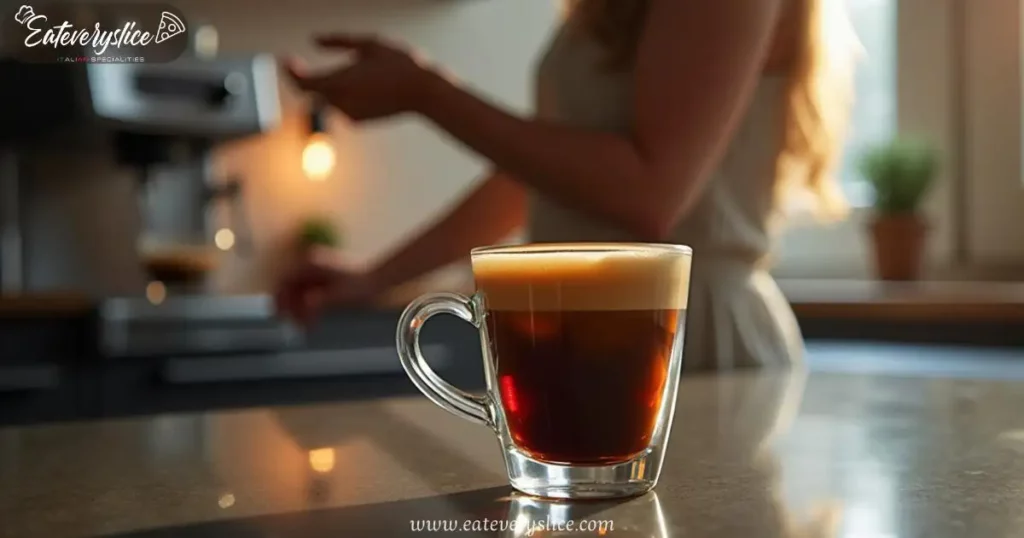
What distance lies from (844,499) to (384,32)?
7.72 feet

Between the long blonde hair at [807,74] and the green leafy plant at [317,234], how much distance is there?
1481 millimetres

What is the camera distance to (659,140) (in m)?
0.77

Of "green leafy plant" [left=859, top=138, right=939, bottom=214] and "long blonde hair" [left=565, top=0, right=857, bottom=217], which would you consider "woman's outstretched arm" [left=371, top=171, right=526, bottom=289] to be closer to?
"long blonde hair" [left=565, top=0, right=857, bottom=217]

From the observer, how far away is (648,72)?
0.78 meters

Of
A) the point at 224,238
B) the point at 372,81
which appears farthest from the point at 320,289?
the point at 224,238

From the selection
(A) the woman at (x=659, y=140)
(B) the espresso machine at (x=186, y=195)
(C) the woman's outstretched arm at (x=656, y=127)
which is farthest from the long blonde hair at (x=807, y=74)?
(B) the espresso machine at (x=186, y=195)

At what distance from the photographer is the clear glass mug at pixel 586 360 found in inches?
16.1

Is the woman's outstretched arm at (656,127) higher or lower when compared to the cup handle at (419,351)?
higher

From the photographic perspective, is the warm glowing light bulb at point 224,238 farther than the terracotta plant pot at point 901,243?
Yes

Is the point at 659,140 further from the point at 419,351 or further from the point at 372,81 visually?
the point at 419,351

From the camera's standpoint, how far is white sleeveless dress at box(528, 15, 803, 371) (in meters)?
0.98
